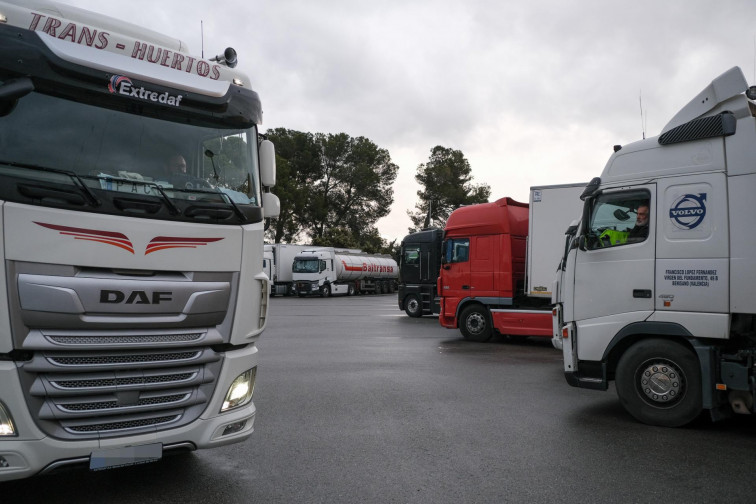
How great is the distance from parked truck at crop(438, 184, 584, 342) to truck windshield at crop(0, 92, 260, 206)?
28.4ft

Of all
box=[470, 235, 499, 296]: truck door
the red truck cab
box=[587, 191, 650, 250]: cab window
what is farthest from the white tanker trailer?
box=[587, 191, 650, 250]: cab window

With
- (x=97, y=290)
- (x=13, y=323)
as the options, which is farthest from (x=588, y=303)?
(x=13, y=323)

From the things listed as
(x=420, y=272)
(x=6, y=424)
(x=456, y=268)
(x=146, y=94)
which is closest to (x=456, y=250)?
(x=456, y=268)

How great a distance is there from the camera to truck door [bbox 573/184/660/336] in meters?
6.39

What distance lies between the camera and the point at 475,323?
14.0 m

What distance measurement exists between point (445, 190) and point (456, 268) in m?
49.1

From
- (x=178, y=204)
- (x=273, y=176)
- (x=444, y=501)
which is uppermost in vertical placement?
(x=273, y=176)

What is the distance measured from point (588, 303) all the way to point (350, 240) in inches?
1851

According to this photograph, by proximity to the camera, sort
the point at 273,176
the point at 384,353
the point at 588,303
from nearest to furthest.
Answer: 1. the point at 273,176
2. the point at 588,303
3. the point at 384,353

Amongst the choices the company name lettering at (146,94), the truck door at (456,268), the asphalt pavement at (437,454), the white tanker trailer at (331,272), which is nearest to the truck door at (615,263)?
the asphalt pavement at (437,454)

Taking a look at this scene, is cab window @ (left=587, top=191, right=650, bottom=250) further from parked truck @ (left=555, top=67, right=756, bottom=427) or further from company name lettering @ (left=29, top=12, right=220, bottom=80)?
company name lettering @ (left=29, top=12, right=220, bottom=80)

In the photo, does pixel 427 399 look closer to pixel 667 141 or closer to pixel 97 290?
pixel 667 141

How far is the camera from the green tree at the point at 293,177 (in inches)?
→ 2078

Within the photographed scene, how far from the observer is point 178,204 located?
409 centimetres
